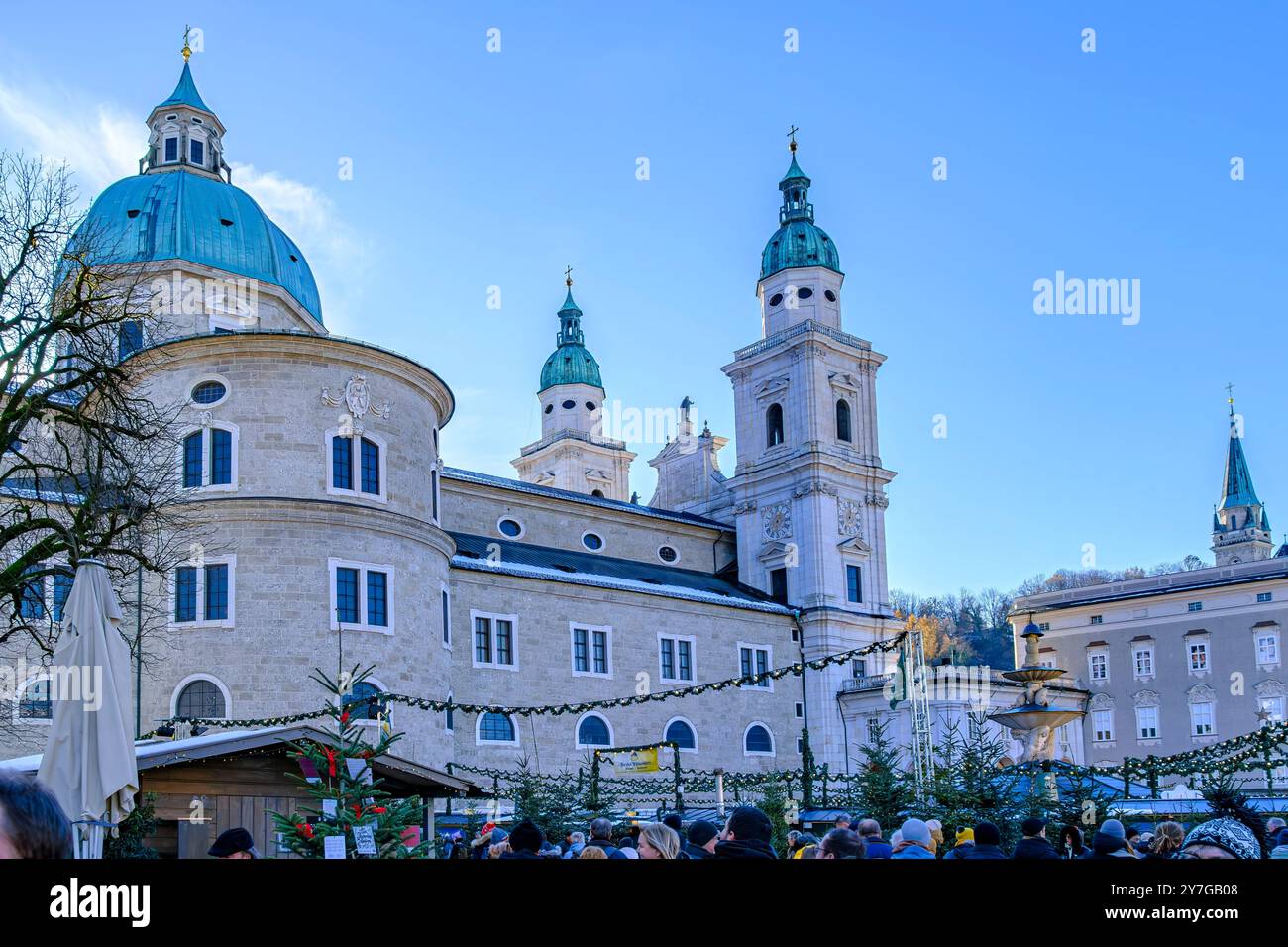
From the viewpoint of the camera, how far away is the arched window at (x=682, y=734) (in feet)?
170

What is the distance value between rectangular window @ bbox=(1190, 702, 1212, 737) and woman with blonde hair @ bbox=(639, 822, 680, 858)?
67552 mm

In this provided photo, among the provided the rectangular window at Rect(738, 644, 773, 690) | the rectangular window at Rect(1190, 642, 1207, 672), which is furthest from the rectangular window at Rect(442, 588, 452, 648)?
the rectangular window at Rect(1190, 642, 1207, 672)

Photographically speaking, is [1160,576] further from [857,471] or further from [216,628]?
[216,628]

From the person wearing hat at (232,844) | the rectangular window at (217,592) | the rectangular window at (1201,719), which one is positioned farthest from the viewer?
the rectangular window at (1201,719)

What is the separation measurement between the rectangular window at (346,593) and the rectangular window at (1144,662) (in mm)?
48351

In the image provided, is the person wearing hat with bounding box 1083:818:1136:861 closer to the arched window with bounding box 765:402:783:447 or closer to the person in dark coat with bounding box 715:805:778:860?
the person in dark coat with bounding box 715:805:778:860

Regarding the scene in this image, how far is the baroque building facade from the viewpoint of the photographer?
36938mm

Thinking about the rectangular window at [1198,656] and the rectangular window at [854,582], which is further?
the rectangular window at [1198,656]

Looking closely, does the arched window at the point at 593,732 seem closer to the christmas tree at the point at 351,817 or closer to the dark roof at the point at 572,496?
the dark roof at the point at 572,496

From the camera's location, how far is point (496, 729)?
4578 cm

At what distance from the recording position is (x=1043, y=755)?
24.2 metres

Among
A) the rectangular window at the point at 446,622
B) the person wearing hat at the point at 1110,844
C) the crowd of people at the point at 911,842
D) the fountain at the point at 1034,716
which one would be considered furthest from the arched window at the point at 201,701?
the person wearing hat at the point at 1110,844

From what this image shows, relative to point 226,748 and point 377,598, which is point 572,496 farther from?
point 226,748
